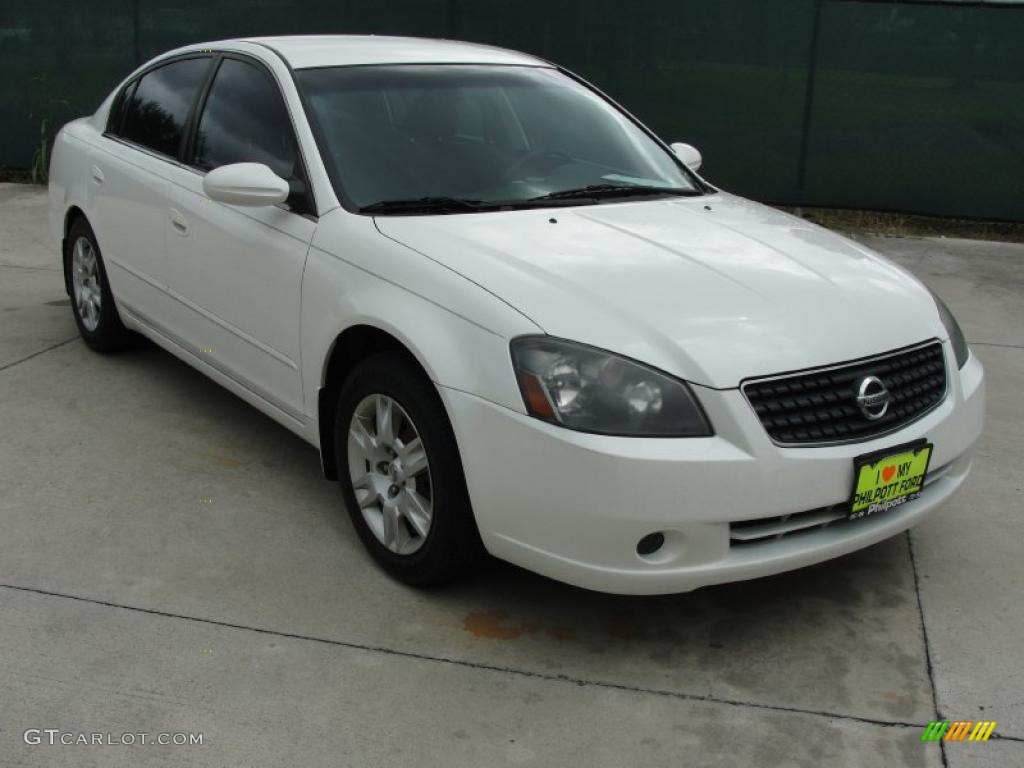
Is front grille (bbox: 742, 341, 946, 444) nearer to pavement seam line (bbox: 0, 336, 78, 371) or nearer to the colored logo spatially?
the colored logo

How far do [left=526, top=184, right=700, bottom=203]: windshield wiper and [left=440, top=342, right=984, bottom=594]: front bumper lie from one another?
1206mm

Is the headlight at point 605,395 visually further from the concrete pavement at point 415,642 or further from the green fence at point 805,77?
the green fence at point 805,77

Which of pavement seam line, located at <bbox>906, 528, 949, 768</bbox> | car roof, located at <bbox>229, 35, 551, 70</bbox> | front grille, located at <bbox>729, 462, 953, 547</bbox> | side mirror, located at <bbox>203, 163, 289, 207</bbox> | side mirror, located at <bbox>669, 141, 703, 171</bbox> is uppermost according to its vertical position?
car roof, located at <bbox>229, 35, 551, 70</bbox>

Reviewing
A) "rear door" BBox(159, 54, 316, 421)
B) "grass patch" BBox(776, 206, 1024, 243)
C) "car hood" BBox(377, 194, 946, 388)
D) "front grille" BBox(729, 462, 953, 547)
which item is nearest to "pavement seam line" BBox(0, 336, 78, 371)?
"rear door" BBox(159, 54, 316, 421)

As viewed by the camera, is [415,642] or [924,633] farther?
[924,633]

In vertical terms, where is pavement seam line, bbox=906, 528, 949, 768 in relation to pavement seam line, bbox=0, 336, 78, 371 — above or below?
above

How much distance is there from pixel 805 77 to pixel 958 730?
24.7ft

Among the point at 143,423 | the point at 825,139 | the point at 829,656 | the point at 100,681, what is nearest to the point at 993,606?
the point at 829,656

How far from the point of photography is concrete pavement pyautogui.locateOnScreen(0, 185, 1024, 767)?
2.96 meters

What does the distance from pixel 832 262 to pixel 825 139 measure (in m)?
6.34

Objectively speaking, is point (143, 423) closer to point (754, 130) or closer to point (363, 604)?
point (363, 604)

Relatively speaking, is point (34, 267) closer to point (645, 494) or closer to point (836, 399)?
point (645, 494)

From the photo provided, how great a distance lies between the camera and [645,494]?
118 inches

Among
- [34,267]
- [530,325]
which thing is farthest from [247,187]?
[34,267]
